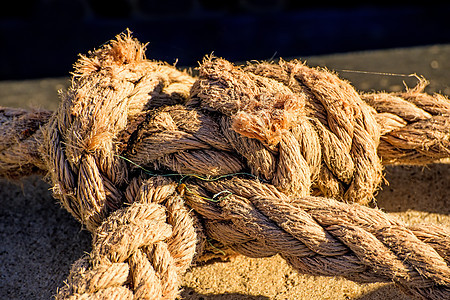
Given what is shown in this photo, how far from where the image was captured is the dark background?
2891 mm

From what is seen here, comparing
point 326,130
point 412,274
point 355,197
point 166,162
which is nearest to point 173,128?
point 166,162

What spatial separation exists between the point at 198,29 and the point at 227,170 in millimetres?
2020

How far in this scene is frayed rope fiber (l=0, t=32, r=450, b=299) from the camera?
0.99 meters

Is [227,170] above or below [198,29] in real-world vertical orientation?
above

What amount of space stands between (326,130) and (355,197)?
20cm

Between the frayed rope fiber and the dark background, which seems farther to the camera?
the dark background

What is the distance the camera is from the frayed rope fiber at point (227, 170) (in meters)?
0.99

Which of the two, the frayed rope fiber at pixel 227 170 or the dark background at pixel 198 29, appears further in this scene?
the dark background at pixel 198 29

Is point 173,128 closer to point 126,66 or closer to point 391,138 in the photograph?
point 126,66

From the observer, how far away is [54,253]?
1.35 metres

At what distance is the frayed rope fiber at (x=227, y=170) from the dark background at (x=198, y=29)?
1635 mm

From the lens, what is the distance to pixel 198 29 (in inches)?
117

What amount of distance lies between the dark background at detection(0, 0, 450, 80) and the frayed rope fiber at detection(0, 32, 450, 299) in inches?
64.4

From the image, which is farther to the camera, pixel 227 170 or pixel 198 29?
pixel 198 29
